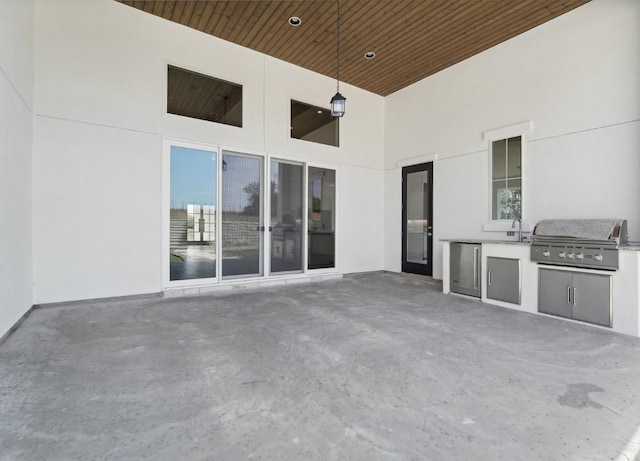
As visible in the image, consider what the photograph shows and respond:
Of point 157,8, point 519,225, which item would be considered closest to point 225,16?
point 157,8

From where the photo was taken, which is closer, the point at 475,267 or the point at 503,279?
the point at 503,279

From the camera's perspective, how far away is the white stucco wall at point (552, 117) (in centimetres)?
405

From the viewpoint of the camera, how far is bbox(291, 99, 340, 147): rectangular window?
6.38 m

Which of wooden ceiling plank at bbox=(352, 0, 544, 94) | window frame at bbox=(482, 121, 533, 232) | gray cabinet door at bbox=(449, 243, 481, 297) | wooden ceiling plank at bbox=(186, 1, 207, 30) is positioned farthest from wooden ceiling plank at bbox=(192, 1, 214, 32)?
gray cabinet door at bbox=(449, 243, 481, 297)

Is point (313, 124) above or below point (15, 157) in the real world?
above

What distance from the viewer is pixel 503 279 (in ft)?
14.8

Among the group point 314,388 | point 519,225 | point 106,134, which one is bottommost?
point 314,388

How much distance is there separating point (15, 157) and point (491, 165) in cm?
666

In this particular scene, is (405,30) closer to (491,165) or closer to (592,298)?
(491,165)

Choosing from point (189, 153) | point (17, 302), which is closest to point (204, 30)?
point (189, 153)

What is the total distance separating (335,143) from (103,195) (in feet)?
14.6

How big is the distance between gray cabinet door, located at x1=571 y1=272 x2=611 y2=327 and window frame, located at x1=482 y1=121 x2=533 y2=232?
1410mm

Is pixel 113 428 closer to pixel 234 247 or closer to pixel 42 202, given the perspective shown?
pixel 42 202

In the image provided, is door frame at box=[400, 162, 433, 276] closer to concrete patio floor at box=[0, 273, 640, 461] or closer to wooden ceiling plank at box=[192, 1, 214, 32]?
concrete patio floor at box=[0, 273, 640, 461]
